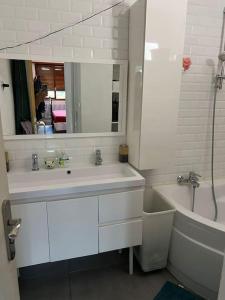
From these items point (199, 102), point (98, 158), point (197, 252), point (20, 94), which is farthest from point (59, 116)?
point (197, 252)

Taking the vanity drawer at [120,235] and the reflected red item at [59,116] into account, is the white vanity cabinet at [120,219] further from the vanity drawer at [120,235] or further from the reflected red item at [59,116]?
the reflected red item at [59,116]

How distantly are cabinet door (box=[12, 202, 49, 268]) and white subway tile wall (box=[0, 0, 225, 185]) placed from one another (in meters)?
0.49

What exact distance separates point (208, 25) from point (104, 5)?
0.95 meters

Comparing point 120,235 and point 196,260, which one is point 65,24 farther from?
point 196,260

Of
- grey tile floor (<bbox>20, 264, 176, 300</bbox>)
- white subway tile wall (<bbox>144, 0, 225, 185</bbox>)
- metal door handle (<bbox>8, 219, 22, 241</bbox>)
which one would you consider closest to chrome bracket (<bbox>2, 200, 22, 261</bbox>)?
metal door handle (<bbox>8, 219, 22, 241</bbox>)

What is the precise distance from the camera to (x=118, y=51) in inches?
71.3

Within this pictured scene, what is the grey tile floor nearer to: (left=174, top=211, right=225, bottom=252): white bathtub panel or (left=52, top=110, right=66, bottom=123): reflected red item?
(left=174, top=211, right=225, bottom=252): white bathtub panel

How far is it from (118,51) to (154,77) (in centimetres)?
40

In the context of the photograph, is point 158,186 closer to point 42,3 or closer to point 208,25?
point 208,25

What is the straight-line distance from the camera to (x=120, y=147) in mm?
1970

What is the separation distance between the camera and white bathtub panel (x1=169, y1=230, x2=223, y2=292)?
1.56m

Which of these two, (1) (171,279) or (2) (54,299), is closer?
(2) (54,299)

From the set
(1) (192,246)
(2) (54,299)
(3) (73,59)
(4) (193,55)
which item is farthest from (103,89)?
(2) (54,299)

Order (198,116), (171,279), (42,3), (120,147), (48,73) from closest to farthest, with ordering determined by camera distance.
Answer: (42,3)
(48,73)
(171,279)
(120,147)
(198,116)
